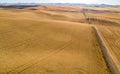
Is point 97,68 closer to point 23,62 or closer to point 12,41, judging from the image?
point 23,62

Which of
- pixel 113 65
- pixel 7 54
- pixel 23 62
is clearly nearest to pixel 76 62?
pixel 113 65

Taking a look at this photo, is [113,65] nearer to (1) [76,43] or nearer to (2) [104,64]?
(2) [104,64]

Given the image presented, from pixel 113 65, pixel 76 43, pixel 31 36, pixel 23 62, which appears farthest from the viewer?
pixel 31 36

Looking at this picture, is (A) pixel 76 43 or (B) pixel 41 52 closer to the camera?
(B) pixel 41 52

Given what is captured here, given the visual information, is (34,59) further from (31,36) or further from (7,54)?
(31,36)

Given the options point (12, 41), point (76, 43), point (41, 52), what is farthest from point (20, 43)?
point (76, 43)

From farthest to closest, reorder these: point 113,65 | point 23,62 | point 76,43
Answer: point 76,43 < point 113,65 < point 23,62

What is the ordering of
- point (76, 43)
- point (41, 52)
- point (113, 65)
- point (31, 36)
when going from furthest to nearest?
point (31, 36), point (76, 43), point (41, 52), point (113, 65)

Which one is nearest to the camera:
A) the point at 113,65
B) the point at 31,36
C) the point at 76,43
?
the point at 113,65

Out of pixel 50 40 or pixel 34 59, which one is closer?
pixel 34 59
